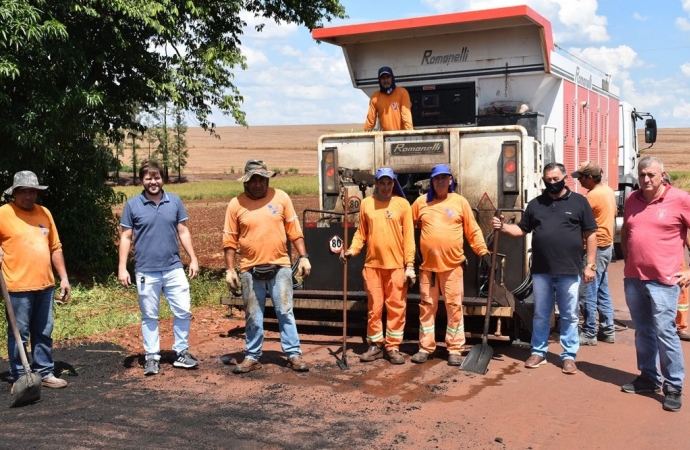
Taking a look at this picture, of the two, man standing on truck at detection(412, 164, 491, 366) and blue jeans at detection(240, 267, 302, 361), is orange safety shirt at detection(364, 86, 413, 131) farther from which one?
blue jeans at detection(240, 267, 302, 361)

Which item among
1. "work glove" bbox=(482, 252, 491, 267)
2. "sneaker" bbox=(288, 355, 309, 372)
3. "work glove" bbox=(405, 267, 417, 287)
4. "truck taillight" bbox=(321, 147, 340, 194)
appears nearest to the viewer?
"sneaker" bbox=(288, 355, 309, 372)

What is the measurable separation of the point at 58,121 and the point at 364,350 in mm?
5516

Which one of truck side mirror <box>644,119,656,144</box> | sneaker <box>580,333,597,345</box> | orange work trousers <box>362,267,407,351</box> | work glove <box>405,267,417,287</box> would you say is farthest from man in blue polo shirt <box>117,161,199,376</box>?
truck side mirror <box>644,119,656,144</box>

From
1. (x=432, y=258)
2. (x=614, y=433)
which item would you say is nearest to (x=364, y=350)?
(x=432, y=258)

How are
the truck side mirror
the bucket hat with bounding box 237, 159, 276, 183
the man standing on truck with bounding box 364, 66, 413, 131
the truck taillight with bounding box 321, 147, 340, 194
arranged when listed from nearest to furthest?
the bucket hat with bounding box 237, 159, 276, 183, the truck taillight with bounding box 321, 147, 340, 194, the man standing on truck with bounding box 364, 66, 413, 131, the truck side mirror

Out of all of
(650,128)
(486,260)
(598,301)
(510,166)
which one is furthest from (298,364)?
(650,128)

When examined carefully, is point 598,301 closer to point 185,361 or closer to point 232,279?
point 232,279

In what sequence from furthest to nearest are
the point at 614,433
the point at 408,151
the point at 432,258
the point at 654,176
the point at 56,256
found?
the point at 408,151
the point at 432,258
the point at 56,256
the point at 654,176
the point at 614,433

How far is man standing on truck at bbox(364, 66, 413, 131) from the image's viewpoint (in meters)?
9.37

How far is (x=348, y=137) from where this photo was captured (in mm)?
9172

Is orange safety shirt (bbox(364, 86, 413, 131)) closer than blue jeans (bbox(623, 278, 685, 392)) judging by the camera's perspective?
No

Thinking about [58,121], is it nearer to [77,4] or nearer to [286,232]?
[77,4]

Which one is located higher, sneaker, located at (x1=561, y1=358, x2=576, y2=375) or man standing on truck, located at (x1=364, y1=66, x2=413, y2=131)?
man standing on truck, located at (x1=364, y1=66, x2=413, y2=131)

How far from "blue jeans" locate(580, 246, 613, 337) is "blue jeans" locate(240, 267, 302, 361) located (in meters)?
3.08
